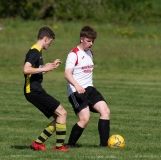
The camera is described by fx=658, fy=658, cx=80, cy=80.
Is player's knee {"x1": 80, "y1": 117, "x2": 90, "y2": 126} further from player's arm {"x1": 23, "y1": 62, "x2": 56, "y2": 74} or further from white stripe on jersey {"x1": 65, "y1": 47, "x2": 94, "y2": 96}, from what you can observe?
player's arm {"x1": 23, "y1": 62, "x2": 56, "y2": 74}

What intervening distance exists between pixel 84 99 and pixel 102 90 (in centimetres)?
947

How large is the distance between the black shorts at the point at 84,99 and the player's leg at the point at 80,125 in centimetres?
7

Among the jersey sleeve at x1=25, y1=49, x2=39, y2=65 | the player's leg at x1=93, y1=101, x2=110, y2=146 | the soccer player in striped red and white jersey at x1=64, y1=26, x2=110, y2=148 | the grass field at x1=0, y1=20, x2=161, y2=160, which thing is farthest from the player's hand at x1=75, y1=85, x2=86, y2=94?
the grass field at x1=0, y1=20, x2=161, y2=160

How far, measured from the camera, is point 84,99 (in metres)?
9.58

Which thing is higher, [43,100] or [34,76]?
[34,76]

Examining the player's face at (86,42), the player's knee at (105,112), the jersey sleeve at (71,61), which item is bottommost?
the player's knee at (105,112)

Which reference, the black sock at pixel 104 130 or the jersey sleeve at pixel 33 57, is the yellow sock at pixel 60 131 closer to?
the black sock at pixel 104 130

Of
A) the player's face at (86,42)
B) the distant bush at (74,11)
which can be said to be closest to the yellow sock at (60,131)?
the player's face at (86,42)

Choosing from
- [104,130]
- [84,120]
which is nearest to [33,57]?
[84,120]

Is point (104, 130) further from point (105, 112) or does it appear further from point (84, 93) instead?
point (84, 93)

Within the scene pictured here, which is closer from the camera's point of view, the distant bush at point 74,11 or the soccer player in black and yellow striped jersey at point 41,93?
the soccer player in black and yellow striped jersey at point 41,93

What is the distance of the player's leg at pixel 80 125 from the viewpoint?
953 centimetres

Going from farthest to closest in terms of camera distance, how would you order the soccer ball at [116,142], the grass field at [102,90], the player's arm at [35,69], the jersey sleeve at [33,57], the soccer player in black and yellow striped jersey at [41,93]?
1. the soccer ball at [116,142]
2. the grass field at [102,90]
3. the soccer player in black and yellow striped jersey at [41,93]
4. the jersey sleeve at [33,57]
5. the player's arm at [35,69]

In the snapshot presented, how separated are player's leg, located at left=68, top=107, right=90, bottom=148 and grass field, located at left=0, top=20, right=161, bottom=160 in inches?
6.1
